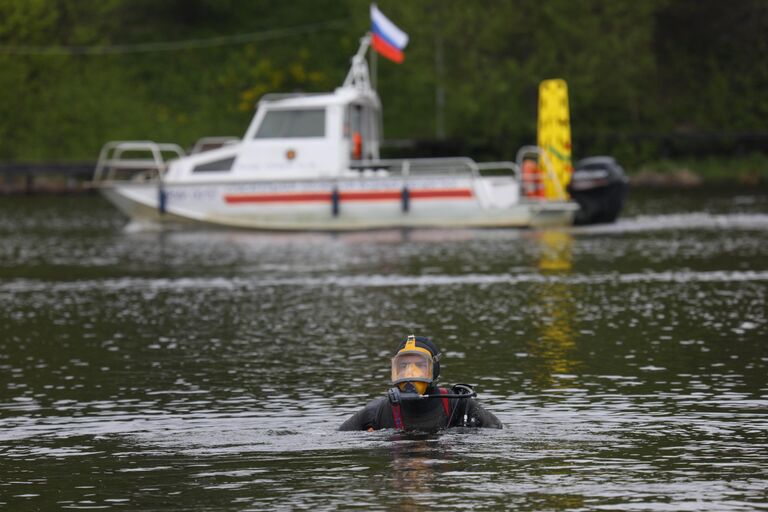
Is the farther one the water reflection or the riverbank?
the riverbank

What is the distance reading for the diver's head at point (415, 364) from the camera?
1402 cm

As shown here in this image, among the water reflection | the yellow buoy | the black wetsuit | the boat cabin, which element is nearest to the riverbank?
the yellow buoy

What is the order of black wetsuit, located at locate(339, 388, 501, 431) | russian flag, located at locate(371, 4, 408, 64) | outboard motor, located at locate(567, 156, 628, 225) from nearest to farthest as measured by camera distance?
black wetsuit, located at locate(339, 388, 501, 431), outboard motor, located at locate(567, 156, 628, 225), russian flag, located at locate(371, 4, 408, 64)

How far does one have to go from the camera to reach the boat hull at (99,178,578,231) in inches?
1726

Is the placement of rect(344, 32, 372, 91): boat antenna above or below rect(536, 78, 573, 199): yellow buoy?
above

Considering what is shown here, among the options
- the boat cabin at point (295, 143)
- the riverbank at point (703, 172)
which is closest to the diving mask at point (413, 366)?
the boat cabin at point (295, 143)

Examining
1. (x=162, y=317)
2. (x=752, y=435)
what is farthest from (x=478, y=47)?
(x=752, y=435)

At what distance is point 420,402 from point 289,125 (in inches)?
1178

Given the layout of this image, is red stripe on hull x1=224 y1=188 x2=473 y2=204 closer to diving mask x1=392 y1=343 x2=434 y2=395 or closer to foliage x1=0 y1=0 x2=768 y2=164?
foliage x1=0 y1=0 x2=768 y2=164

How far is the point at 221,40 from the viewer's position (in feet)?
264

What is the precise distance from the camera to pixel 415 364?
14.0 meters

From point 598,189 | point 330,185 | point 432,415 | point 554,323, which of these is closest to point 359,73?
point 330,185

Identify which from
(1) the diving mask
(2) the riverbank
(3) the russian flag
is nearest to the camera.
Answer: (1) the diving mask

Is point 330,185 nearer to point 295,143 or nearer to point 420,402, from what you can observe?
→ point 295,143
